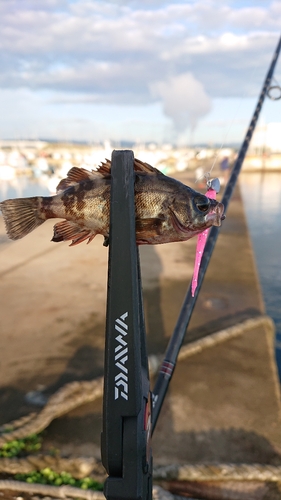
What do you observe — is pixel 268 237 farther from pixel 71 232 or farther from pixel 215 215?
pixel 71 232

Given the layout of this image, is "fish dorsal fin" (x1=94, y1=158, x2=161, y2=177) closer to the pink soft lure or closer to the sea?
the pink soft lure

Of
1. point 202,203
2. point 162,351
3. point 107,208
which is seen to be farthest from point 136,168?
point 162,351

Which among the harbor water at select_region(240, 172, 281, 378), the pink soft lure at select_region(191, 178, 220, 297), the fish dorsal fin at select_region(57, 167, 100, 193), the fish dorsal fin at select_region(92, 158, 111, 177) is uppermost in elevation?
the fish dorsal fin at select_region(92, 158, 111, 177)

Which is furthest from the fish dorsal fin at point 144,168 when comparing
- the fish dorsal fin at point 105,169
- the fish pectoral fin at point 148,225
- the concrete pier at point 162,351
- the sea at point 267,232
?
the sea at point 267,232

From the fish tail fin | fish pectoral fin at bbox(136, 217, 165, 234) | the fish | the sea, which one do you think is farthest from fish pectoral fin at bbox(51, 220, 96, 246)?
the sea

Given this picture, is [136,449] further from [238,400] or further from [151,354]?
[151,354]

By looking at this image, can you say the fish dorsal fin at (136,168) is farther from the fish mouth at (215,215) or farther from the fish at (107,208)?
the fish mouth at (215,215)

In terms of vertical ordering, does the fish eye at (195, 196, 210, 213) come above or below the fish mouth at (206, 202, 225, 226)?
above

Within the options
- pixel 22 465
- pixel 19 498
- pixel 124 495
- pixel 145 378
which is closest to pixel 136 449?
pixel 124 495
